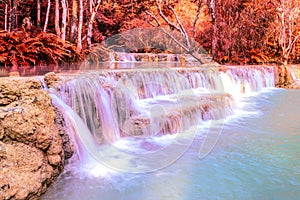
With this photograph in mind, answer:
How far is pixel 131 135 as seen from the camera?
498cm

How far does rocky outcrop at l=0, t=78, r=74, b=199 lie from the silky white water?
0.86 ft

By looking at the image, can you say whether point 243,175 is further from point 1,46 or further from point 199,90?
point 1,46

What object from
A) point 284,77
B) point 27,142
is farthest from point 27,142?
point 284,77

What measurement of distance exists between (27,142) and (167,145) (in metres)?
2.34

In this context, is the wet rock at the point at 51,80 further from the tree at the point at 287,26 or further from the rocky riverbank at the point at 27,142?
the tree at the point at 287,26

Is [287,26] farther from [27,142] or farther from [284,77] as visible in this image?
[27,142]

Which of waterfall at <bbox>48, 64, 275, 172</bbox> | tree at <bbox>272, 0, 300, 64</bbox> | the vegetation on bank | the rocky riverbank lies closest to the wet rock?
waterfall at <bbox>48, 64, 275, 172</bbox>

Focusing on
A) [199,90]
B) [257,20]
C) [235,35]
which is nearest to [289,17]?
[257,20]

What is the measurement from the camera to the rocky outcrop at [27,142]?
9.24 ft

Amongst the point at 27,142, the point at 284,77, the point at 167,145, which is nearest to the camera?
the point at 27,142

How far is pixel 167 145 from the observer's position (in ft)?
15.7

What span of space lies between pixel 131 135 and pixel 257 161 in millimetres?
2052

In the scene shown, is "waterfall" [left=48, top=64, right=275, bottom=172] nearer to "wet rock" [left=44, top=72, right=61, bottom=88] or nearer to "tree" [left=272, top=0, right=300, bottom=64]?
"wet rock" [left=44, top=72, right=61, bottom=88]

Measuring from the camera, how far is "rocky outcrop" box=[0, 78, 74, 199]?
9.24 ft
